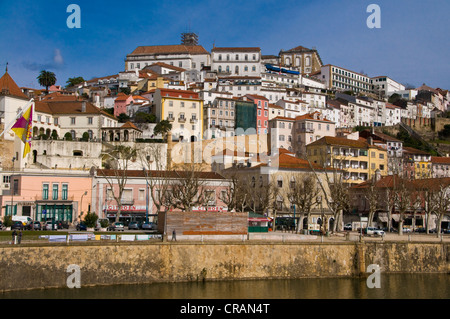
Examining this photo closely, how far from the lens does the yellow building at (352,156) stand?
85.4 metres

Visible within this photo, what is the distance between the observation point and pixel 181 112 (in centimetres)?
9706

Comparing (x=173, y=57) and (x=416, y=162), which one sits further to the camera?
(x=173, y=57)

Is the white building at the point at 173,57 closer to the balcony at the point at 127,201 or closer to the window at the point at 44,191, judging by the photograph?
the balcony at the point at 127,201

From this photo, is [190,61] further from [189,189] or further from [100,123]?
[189,189]

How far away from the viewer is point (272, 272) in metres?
39.9

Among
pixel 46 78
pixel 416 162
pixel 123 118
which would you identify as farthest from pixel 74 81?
pixel 416 162

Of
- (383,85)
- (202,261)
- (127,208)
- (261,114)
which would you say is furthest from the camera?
(383,85)

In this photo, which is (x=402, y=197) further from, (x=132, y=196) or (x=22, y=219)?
(x=22, y=219)

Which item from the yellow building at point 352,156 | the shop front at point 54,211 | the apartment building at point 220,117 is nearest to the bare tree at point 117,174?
the shop front at point 54,211

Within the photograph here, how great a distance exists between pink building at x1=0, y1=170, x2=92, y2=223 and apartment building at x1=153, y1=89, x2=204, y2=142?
3633 cm

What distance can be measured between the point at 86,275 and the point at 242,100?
251 feet

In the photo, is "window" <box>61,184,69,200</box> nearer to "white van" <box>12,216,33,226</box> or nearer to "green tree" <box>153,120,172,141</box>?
"white van" <box>12,216,33,226</box>

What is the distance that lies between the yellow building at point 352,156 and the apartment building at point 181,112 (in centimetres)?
2292

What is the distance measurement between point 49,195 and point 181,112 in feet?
143
